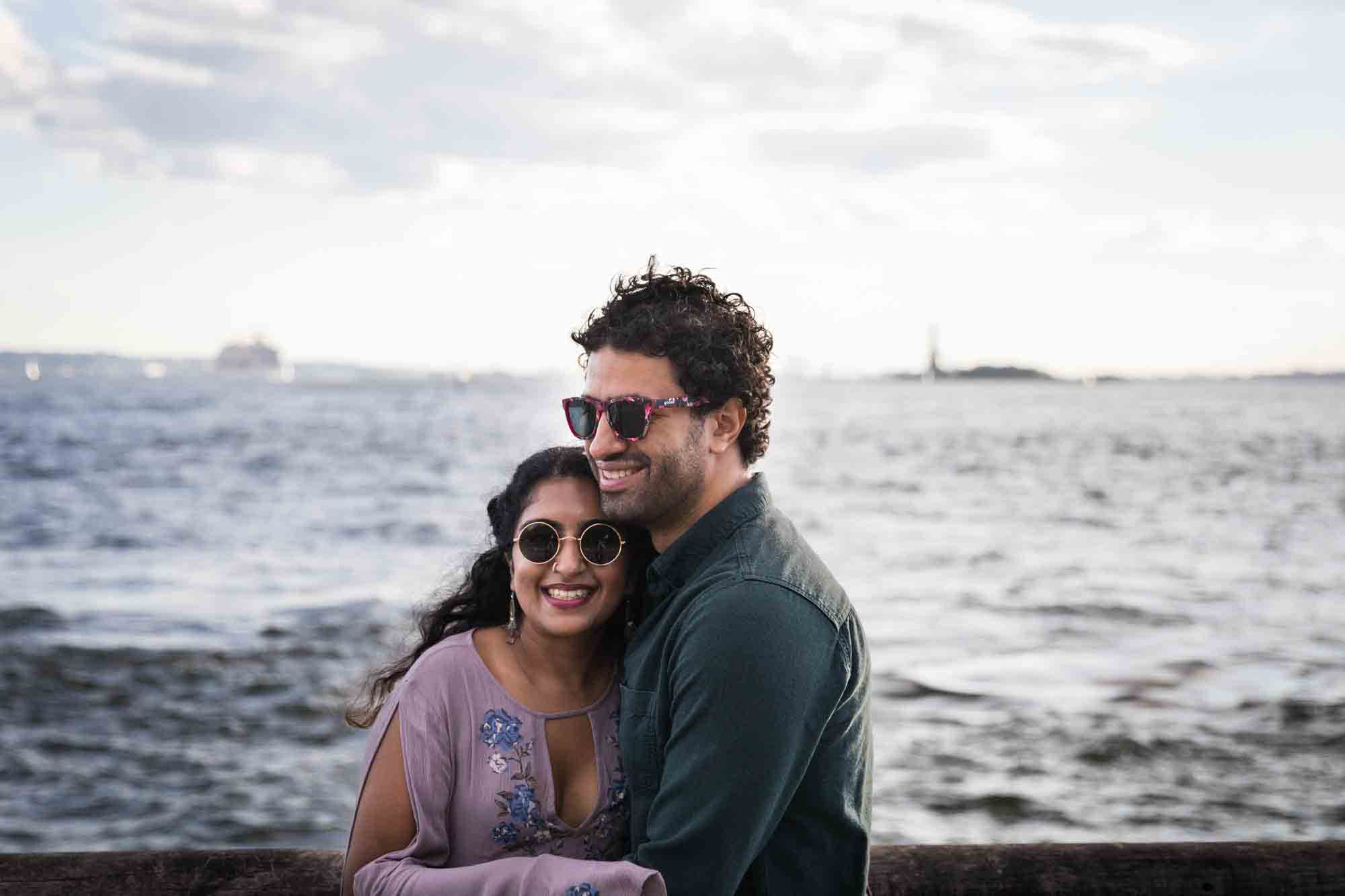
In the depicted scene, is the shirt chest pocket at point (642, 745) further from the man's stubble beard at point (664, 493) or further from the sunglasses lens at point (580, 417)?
the sunglasses lens at point (580, 417)

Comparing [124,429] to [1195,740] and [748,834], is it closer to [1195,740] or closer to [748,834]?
[1195,740]

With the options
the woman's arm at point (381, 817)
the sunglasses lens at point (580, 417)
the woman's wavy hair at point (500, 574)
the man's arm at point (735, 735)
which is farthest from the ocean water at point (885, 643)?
the man's arm at point (735, 735)

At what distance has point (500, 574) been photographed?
311 cm

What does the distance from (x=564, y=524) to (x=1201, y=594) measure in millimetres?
15275

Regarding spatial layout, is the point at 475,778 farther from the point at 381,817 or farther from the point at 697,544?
the point at 697,544

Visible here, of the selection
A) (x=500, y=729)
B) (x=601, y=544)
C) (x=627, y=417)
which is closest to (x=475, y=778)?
(x=500, y=729)

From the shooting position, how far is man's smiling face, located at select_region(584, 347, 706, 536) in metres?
2.79

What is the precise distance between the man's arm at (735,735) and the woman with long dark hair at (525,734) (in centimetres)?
11

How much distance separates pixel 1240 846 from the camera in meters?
3.02

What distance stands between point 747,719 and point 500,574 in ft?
3.31

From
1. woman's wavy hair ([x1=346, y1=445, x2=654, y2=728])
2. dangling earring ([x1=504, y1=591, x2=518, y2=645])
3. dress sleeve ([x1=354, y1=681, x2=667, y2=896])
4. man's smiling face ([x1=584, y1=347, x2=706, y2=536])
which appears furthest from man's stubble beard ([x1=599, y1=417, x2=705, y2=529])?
dress sleeve ([x1=354, y1=681, x2=667, y2=896])

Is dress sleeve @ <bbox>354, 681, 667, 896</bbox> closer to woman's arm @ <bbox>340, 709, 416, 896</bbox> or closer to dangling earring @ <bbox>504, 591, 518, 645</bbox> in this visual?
woman's arm @ <bbox>340, 709, 416, 896</bbox>

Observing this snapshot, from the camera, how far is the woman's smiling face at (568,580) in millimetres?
2828

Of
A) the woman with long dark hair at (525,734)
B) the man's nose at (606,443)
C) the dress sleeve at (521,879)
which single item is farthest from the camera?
the man's nose at (606,443)
